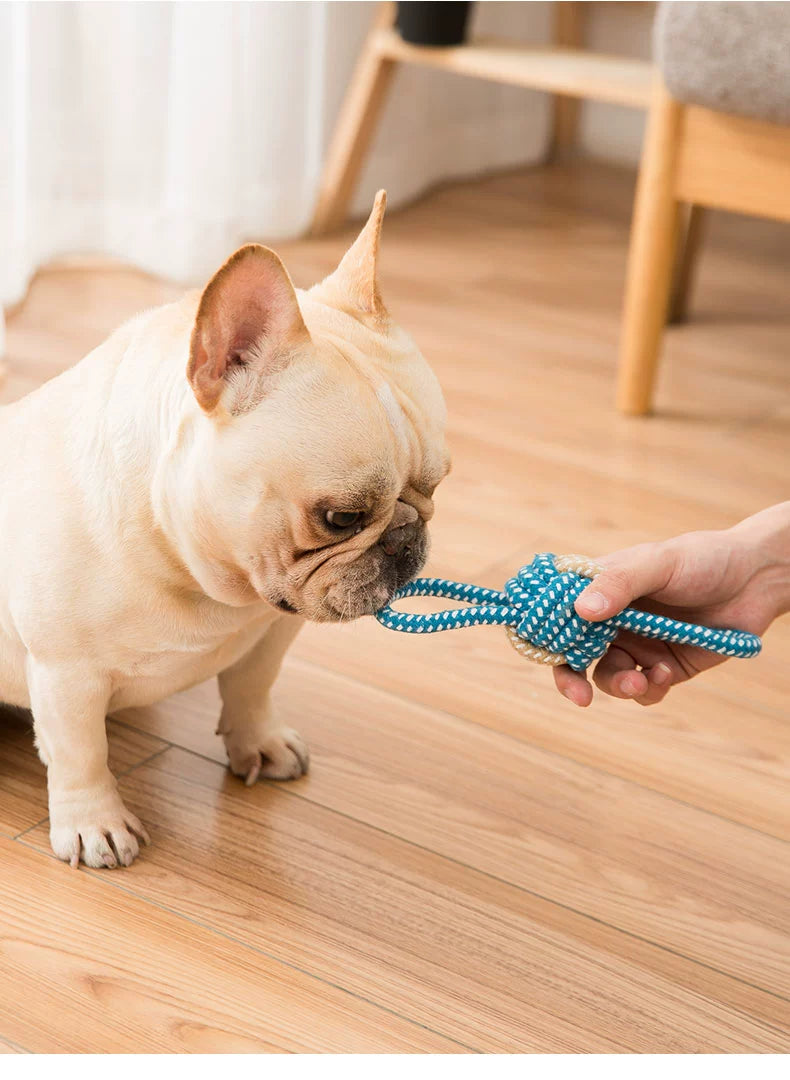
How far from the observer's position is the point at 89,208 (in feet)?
8.11

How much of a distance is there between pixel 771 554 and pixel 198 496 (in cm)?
50

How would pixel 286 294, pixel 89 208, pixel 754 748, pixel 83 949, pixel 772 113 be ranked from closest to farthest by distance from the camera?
pixel 286 294 < pixel 83 949 < pixel 754 748 < pixel 772 113 < pixel 89 208

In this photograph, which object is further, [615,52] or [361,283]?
[615,52]

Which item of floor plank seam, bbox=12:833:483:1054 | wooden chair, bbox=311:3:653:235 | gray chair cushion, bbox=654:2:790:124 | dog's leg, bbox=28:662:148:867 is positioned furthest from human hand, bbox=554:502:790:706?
wooden chair, bbox=311:3:653:235

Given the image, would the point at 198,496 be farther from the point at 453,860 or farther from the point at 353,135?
the point at 353,135

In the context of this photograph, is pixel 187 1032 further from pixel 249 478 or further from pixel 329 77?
pixel 329 77

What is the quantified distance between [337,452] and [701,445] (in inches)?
48.3

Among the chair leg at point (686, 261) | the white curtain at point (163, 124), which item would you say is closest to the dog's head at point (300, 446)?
the white curtain at point (163, 124)

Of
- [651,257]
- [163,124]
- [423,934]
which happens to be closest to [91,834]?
[423,934]

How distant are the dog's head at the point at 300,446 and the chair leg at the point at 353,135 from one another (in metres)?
1.92

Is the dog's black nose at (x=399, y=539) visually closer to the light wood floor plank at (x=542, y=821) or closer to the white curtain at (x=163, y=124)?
the light wood floor plank at (x=542, y=821)

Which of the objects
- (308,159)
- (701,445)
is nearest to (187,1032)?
(701,445)

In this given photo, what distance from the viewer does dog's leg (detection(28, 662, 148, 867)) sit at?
1.08m

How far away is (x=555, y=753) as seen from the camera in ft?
4.33
